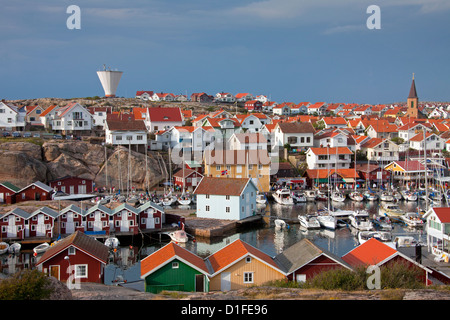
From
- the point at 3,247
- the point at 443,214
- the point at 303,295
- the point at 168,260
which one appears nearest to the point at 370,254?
the point at 443,214

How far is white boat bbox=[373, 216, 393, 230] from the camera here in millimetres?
30391

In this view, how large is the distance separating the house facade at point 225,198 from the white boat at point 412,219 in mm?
10429

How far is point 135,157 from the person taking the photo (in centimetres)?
4366

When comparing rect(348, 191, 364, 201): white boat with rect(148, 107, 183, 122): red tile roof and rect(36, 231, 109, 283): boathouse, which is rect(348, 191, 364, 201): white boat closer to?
rect(148, 107, 183, 122): red tile roof

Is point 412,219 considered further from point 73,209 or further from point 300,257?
point 73,209

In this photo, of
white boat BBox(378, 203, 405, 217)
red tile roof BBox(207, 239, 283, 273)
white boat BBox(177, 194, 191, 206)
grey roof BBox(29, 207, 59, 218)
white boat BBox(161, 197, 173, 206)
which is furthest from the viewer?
white boat BBox(177, 194, 191, 206)

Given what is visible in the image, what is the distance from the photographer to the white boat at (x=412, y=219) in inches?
1229

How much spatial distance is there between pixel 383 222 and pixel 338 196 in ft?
29.1

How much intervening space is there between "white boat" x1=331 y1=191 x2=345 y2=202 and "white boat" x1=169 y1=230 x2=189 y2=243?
16613 mm

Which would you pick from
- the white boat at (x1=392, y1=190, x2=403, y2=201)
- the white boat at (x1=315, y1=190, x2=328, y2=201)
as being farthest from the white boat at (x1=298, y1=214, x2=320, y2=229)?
the white boat at (x1=392, y1=190, x2=403, y2=201)

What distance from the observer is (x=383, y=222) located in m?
31.5

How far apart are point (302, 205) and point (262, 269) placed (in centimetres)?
2289

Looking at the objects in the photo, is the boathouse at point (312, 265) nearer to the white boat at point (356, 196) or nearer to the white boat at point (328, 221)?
the white boat at point (328, 221)
